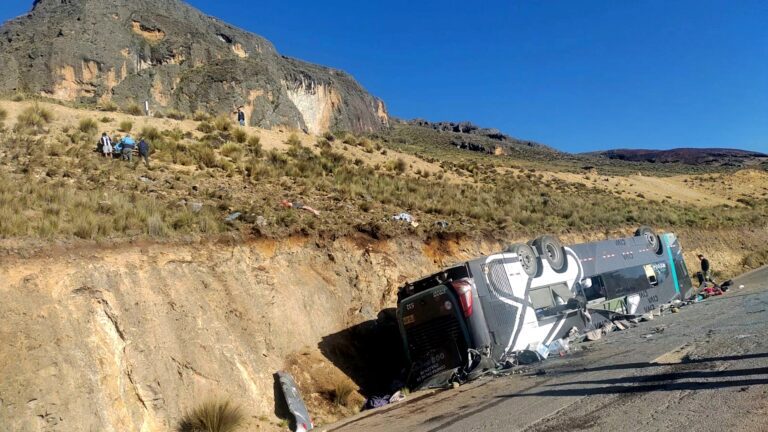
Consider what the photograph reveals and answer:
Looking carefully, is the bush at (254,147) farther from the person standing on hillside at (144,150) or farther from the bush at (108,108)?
the bush at (108,108)

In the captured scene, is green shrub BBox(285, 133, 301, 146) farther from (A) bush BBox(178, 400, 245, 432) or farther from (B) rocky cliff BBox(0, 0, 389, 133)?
(B) rocky cliff BBox(0, 0, 389, 133)

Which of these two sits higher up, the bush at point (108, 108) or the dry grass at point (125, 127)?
the bush at point (108, 108)

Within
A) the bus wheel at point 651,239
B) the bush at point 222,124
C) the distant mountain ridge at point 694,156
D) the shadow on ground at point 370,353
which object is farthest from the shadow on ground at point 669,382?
the distant mountain ridge at point 694,156

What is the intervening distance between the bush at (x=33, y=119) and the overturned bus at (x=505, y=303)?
636 inches

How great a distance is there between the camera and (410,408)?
401 inches

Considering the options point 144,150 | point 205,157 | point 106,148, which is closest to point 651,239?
point 205,157

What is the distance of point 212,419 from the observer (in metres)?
9.21

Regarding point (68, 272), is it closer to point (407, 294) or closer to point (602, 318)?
point (407, 294)

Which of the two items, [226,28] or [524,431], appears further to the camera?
[226,28]

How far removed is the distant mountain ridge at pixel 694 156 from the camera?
12506 centimetres

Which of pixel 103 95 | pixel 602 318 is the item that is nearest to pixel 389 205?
pixel 602 318

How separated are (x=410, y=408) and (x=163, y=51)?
7532 centimetres

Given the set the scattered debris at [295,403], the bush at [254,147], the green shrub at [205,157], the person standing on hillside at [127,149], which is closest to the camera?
the scattered debris at [295,403]

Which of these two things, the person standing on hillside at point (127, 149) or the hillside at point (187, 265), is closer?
the hillside at point (187, 265)
